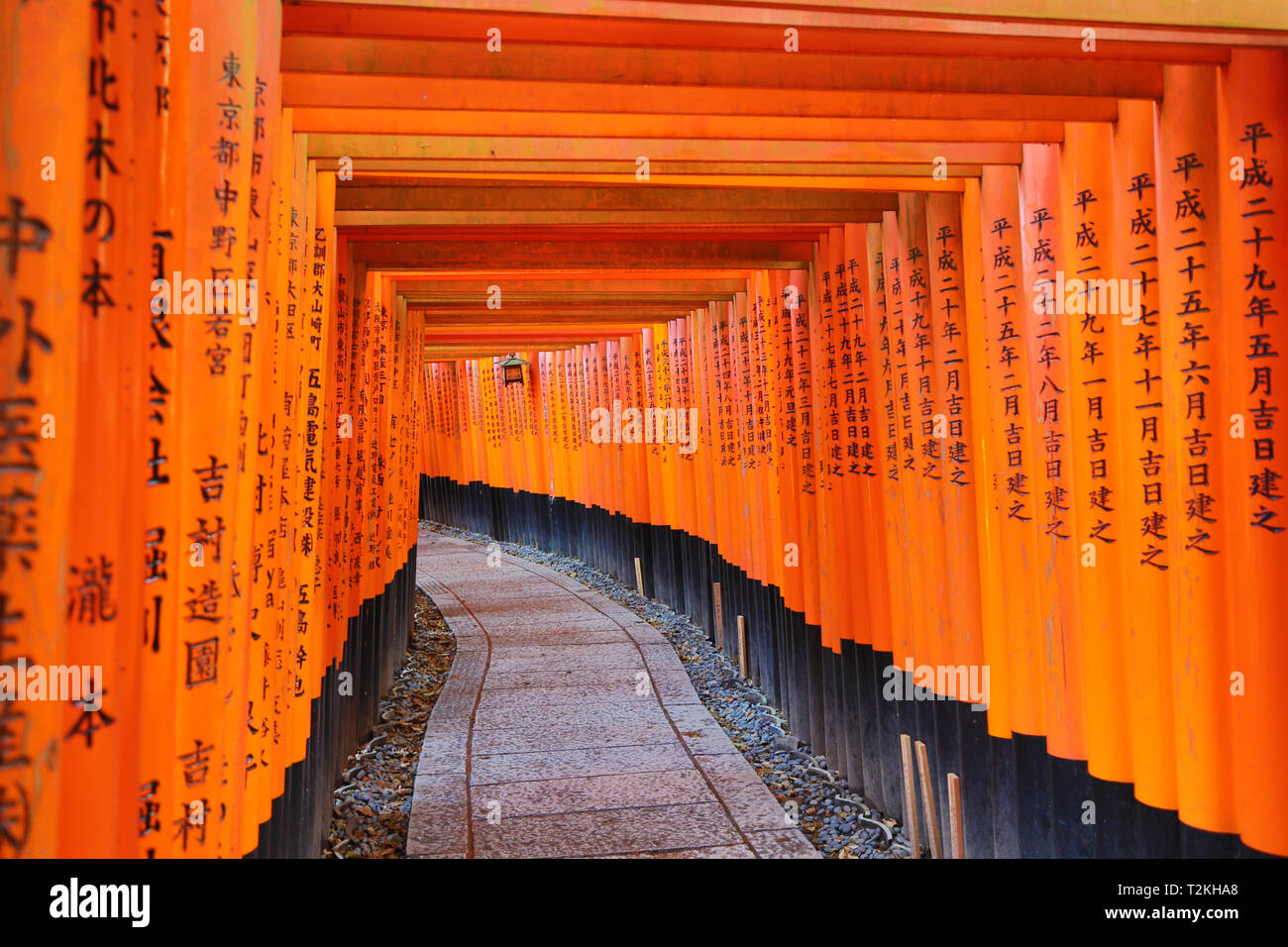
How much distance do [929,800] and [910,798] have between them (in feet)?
0.73

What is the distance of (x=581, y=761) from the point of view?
21.5 feet

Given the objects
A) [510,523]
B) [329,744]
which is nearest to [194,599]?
[329,744]

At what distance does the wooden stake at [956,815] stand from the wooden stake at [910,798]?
16.2 inches

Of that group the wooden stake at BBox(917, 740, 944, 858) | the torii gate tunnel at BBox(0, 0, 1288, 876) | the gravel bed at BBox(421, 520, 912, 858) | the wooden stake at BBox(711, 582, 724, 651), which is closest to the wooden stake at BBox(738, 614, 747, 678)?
the gravel bed at BBox(421, 520, 912, 858)

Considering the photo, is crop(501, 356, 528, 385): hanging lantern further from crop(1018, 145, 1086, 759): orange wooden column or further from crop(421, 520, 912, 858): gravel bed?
crop(1018, 145, 1086, 759): orange wooden column

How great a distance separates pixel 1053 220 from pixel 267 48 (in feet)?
9.86

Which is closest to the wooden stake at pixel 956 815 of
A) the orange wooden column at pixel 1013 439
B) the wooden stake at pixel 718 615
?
the orange wooden column at pixel 1013 439

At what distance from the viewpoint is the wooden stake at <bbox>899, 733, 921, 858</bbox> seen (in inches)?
199

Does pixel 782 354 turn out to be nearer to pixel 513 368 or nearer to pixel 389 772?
pixel 389 772

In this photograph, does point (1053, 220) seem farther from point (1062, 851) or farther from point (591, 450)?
point (591, 450)

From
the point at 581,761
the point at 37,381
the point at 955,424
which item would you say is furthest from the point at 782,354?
the point at 37,381

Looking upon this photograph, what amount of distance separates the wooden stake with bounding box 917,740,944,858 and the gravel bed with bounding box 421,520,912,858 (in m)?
0.26

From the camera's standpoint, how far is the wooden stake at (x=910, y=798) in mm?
5055

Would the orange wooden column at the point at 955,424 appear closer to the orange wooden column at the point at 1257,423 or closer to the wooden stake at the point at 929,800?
the wooden stake at the point at 929,800
